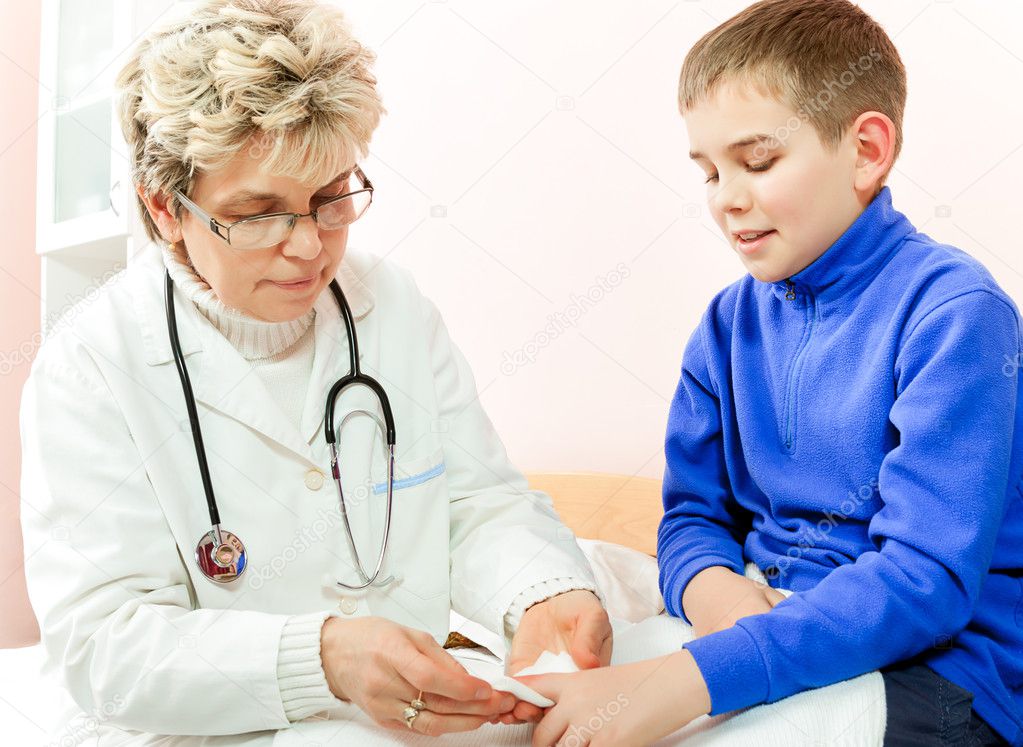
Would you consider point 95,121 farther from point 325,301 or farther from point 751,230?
point 751,230

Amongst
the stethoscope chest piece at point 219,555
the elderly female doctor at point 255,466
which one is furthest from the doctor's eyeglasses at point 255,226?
the stethoscope chest piece at point 219,555

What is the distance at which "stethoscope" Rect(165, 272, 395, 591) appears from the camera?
120cm

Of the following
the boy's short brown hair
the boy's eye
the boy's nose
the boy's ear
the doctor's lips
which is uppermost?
the boy's short brown hair

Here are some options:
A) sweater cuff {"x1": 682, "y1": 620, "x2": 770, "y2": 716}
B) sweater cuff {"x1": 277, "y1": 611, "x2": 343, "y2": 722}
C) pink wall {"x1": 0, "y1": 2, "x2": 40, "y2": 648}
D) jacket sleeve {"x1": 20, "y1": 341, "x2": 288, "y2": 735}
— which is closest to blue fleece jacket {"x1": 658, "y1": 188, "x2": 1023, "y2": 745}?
sweater cuff {"x1": 682, "y1": 620, "x2": 770, "y2": 716}

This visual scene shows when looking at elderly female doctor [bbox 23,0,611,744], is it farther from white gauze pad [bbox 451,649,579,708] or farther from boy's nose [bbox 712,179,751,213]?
boy's nose [bbox 712,179,751,213]

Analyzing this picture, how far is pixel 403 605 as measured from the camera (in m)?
1.34

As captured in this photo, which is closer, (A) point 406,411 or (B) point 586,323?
(A) point 406,411

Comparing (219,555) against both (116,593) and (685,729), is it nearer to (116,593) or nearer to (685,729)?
(116,593)

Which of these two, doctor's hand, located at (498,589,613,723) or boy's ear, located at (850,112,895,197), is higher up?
boy's ear, located at (850,112,895,197)

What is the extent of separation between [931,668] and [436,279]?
1.71 meters

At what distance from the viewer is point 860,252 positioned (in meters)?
1.13

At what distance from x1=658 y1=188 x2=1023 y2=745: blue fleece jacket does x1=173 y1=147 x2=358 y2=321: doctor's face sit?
539 millimetres

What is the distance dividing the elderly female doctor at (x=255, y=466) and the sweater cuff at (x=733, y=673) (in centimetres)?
16

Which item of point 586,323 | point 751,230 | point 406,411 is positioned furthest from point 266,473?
point 586,323
